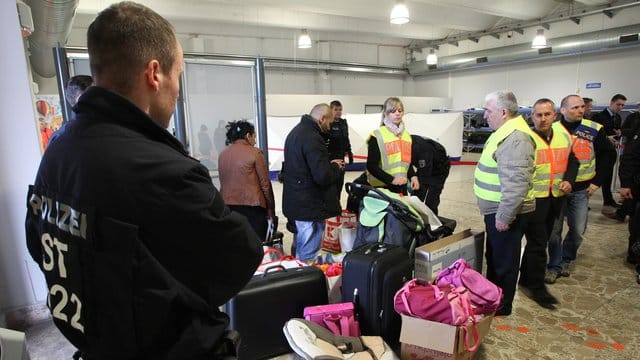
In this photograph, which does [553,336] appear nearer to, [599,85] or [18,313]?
[18,313]

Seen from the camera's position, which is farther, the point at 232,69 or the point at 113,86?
the point at 232,69

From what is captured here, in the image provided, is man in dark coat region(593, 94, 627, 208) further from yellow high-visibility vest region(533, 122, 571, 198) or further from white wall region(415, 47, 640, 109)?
white wall region(415, 47, 640, 109)

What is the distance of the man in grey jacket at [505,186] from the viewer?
7.52 ft

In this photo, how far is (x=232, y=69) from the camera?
12.0ft

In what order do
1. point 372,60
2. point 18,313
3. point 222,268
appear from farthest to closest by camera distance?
point 372,60, point 18,313, point 222,268

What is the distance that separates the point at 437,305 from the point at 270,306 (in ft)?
2.93

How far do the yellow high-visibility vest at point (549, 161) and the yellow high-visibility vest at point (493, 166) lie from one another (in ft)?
0.64

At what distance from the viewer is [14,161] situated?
2.43 m

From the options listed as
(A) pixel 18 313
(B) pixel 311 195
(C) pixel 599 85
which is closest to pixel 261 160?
(B) pixel 311 195

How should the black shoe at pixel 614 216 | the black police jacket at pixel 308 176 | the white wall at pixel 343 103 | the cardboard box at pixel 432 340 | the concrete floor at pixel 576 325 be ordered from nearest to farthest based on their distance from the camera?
the cardboard box at pixel 432 340 → the concrete floor at pixel 576 325 → the black police jacket at pixel 308 176 → the black shoe at pixel 614 216 → the white wall at pixel 343 103

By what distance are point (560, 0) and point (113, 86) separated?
1175 centimetres

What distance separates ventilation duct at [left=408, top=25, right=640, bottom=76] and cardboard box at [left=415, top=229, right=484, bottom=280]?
9.24 m

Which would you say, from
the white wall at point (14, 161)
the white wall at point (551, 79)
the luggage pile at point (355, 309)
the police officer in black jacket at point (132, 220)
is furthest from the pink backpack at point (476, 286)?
the white wall at point (551, 79)

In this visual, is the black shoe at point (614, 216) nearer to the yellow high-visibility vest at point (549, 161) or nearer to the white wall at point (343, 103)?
the yellow high-visibility vest at point (549, 161)
